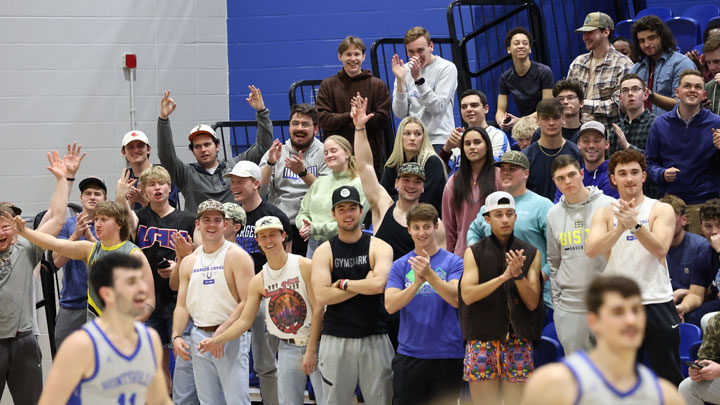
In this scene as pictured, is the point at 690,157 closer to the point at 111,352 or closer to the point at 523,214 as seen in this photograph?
the point at 523,214

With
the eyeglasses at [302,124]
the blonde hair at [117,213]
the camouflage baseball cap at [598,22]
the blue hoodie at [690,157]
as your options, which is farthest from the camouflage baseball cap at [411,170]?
the camouflage baseball cap at [598,22]

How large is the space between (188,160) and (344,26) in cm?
250

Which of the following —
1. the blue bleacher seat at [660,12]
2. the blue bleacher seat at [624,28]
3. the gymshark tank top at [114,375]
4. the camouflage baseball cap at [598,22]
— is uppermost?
the blue bleacher seat at [660,12]

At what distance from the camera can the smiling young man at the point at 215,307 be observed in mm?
6207

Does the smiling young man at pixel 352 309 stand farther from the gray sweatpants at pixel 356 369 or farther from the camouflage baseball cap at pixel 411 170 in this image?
the camouflage baseball cap at pixel 411 170

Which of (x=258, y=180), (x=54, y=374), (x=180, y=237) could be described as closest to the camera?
(x=54, y=374)

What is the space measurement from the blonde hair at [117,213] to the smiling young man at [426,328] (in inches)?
82.1

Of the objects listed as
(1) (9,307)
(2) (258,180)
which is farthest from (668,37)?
(1) (9,307)

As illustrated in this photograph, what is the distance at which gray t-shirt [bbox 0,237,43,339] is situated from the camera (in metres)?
6.80

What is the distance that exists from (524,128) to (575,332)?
2.57 meters

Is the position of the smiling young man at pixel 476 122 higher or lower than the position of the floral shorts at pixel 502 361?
higher

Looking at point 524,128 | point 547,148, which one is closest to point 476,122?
point 524,128

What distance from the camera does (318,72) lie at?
34.7ft

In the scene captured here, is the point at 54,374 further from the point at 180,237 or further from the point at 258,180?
the point at 258,180
